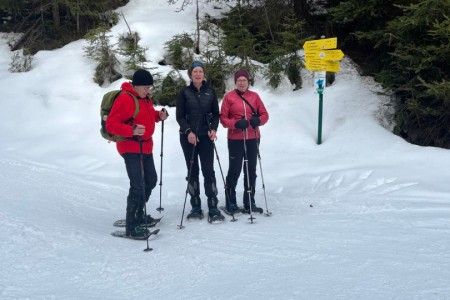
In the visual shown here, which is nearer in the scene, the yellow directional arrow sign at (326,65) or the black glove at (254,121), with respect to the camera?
the black glove at (254,121)

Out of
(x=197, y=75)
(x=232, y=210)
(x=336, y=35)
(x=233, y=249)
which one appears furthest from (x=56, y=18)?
(x=233, y=249)

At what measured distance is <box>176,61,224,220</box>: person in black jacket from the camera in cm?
618

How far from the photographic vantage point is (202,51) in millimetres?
13492

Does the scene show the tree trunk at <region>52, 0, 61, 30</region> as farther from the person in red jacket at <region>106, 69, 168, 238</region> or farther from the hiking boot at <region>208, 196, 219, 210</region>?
the hiking boot at <region>208, 196, 219, 210</region>

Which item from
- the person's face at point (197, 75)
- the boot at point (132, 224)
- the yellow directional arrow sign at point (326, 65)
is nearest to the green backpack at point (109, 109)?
the boot at point (132, 224)

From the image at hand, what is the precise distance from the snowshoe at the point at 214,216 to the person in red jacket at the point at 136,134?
3.29 feet

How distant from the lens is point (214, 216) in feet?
20.6

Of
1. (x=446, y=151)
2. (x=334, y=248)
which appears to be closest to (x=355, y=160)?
(x=446, y=151)

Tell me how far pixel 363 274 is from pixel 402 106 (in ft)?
22.8

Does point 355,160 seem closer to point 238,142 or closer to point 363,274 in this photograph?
point 238,142

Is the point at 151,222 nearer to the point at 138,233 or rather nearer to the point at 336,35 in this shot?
the point at 138,233

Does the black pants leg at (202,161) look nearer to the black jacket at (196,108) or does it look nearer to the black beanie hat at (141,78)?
the black jacket at (196,108)

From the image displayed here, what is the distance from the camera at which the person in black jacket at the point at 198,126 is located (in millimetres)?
6180

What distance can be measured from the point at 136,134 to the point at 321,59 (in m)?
5.90
